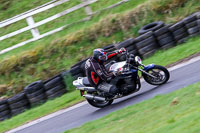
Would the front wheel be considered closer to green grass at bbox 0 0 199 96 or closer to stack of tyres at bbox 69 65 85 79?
stack of tyres at bbox 69 65 85 79

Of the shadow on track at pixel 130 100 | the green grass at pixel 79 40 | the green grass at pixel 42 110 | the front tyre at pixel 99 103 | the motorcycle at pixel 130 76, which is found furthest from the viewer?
the green grass at pixel 79 40

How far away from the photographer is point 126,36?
14.9 metres

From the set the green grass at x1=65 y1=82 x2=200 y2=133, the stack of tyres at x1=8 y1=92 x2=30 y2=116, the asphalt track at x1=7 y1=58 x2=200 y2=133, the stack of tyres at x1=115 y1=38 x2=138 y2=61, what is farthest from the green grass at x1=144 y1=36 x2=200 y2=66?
the stack of tyres at x1=8 y1=92 x2=30 y2=116

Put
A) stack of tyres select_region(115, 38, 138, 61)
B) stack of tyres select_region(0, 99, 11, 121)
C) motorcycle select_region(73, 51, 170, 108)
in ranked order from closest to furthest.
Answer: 1. motorcycle select_region(73, 51, 170, 108)
2. stack of tyres select_region(0, 99, 11, 121)
3. stack of tyres select_region(115, 38, 138, 61)

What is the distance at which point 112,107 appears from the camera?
32.3ft

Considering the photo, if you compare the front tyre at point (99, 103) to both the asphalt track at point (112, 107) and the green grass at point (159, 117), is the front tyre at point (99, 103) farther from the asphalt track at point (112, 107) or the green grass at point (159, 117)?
the green grass at point (159, 117)

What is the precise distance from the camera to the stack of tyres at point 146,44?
12.9 metres

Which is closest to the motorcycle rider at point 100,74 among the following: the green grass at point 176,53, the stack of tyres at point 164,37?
the green grass at point 176,53

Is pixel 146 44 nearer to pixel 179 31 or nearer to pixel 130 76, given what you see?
pixel 179 31

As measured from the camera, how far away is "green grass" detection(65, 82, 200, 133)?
5961mm

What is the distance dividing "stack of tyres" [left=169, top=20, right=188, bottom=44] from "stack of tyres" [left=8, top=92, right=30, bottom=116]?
5.60 meters

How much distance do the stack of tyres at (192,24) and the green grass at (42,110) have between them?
441 cm

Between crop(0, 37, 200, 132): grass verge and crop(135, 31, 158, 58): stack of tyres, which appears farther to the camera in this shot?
crop(135, 31, 158, 58): stack of tyres

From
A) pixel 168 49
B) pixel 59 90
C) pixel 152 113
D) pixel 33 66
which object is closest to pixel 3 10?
pixel 33 66
